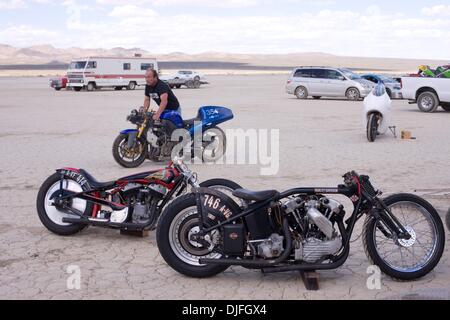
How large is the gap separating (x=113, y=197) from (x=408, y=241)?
313cm

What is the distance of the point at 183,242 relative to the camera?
537 cm

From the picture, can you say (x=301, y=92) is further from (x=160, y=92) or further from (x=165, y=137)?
(x=165, y=137)

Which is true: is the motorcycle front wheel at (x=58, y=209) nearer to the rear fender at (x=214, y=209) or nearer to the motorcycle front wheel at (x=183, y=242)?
the motorcycle front wheel at (x=183, y=242)

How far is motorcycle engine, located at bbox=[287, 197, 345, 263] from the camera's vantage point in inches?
201

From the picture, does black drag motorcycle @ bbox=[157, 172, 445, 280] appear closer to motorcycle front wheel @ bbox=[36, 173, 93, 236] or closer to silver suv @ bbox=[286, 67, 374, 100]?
motorcycle front wheel @ bbox=[36, 173, 93, 236]

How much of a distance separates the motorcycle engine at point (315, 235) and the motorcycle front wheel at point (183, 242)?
29.1 inches

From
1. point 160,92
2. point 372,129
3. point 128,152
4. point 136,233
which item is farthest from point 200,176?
point 372,129

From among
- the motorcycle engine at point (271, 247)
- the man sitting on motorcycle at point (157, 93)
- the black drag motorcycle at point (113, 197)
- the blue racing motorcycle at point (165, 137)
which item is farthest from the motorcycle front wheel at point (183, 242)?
the man sitting on motorcycle at point (157, 93)

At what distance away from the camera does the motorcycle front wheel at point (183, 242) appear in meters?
5.31

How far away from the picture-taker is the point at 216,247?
5.32m

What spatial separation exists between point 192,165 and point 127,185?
198 inches

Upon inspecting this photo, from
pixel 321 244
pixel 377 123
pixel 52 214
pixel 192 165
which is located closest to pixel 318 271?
pixel 321 244

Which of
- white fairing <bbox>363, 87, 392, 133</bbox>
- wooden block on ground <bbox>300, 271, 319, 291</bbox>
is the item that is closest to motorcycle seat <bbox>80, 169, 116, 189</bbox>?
wooden block on ground <bbox>300, 271, 319, 291</bbox>
